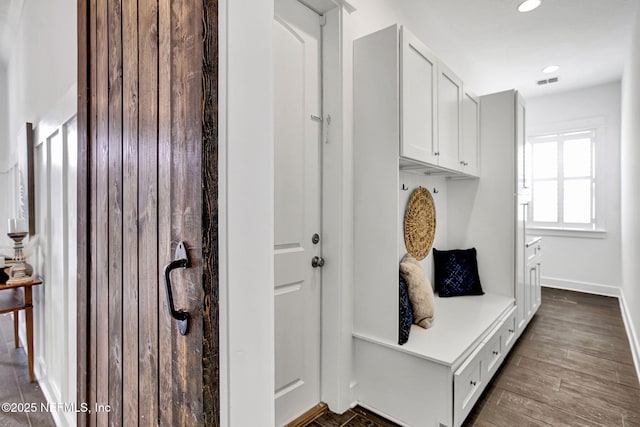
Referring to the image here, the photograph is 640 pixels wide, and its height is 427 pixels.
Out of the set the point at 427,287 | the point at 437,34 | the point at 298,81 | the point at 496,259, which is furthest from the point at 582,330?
the point at 298,81

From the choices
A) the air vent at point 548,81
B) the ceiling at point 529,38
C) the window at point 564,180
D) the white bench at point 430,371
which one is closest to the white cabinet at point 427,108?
the ceiling at point 529,38

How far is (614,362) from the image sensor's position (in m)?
2.47

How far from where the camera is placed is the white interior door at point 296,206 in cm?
164

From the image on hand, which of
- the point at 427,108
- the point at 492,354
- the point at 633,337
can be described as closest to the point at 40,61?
the point at 427,108

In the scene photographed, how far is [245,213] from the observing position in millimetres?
622

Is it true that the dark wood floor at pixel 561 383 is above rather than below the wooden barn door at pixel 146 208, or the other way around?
below

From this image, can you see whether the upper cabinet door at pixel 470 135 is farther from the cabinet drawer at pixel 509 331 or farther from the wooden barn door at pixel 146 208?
the wooden barn door at pixel 146 208

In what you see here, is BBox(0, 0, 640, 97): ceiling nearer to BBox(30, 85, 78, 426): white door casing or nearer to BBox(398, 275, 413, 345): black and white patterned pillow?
BBox(30, 85, 78, 426): white door casing

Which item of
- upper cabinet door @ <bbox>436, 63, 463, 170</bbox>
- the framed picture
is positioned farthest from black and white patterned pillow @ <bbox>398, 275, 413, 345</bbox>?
the framed picture

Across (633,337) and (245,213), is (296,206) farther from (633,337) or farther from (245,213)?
(633,337)

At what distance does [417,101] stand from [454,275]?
5.31 feet

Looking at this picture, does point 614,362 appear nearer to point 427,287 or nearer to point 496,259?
point 496,259

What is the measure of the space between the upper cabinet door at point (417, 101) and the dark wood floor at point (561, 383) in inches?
60.7

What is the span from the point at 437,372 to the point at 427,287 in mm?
558
